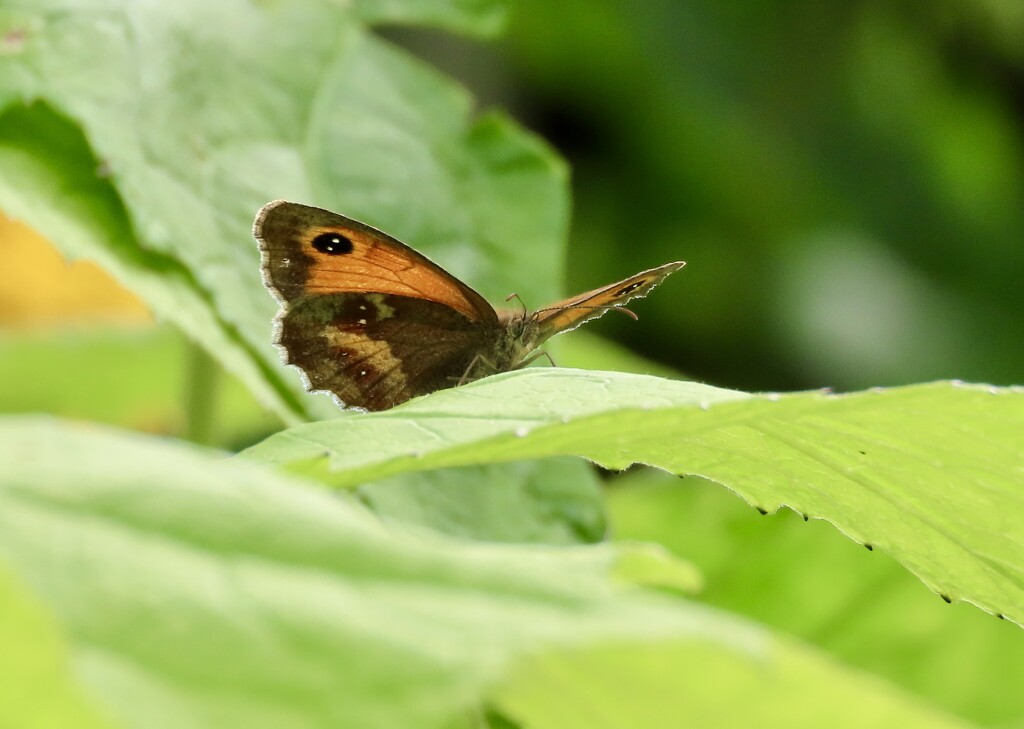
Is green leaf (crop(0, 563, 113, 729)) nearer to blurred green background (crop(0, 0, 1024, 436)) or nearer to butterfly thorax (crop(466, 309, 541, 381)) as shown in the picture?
butterfly thorax (crop(466, 309, 541, 381))

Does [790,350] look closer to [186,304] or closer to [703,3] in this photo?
[703,3]

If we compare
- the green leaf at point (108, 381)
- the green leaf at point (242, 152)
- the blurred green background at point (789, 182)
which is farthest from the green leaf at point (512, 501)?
the blurred green background at point (789, 182)

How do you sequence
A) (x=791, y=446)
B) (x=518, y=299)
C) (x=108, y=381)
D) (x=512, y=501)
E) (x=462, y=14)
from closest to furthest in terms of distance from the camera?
(x=791, y=446) → (x=512, y=501) → (x=518, y=299) → (x=462, y=14) → (x=108, y=381)

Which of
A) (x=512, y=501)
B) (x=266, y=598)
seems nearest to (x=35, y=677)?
(x=266, y=598)

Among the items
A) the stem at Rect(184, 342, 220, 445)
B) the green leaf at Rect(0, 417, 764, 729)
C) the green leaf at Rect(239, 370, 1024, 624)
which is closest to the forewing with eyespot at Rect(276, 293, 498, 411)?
the stem at Rect(184, 342, 220, 445)

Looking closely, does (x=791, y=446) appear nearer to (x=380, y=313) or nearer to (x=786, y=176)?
(x=380, y=313)

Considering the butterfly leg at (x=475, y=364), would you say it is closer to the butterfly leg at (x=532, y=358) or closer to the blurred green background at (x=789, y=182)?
the butterfly leg at (x=532, y=358)
